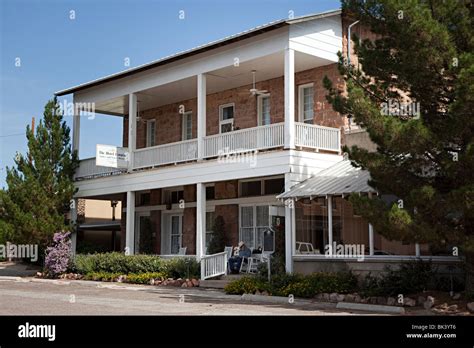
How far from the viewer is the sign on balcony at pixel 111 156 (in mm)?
25297

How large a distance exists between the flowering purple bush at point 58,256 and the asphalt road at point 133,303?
495 cm

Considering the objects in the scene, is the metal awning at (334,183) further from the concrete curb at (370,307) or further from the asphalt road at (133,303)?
the asphalt road at (133,303)

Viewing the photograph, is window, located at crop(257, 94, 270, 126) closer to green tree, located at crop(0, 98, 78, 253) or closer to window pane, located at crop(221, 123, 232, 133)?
window pane, located at crop(221, 123, 232, 133)

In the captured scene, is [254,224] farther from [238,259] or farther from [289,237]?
[289,237]

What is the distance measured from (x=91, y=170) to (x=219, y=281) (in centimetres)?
961

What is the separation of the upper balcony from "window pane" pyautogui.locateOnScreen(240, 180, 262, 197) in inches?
83.3

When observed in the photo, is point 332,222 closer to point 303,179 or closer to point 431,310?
point 303,179

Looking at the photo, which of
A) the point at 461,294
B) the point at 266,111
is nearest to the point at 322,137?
the point at 266,111

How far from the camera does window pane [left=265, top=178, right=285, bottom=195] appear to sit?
2367 cm

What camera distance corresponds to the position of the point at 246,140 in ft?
71.4

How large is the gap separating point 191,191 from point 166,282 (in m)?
5.66

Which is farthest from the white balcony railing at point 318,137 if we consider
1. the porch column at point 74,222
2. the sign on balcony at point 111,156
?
the porch column at point 74,222

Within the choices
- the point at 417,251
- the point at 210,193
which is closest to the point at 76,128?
the point at 210,193

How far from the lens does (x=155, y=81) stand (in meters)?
25.4
